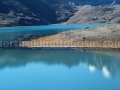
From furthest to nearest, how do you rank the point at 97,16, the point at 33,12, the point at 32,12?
the point at 33,12
the point at 97,16
the point at 32,12

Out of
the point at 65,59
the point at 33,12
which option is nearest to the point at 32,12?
the point at 33,12

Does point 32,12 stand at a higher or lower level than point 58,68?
higher

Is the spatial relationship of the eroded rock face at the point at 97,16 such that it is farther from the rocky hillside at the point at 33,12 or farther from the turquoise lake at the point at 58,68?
the turquoise lake at the point at 58,68

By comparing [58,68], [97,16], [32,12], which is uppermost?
[32,12]

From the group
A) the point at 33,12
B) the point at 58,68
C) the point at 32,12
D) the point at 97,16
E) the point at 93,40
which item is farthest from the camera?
the point at 33,12

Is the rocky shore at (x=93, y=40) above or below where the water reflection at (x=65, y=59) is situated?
above

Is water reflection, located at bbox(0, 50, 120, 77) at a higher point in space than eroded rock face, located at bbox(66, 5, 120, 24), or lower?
lower

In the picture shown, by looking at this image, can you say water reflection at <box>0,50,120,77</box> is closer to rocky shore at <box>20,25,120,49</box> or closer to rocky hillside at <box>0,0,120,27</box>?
rocky shore at <box>20,25,120,49</box>

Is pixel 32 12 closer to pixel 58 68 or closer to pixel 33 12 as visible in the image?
pixel 33 12

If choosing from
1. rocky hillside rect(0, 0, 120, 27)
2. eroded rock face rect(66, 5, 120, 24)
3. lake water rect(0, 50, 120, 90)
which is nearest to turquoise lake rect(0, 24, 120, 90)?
lake water rect(0, 50, 120, 90)

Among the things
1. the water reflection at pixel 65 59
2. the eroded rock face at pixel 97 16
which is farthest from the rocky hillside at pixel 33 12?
the water reflection at pixel 65 59
